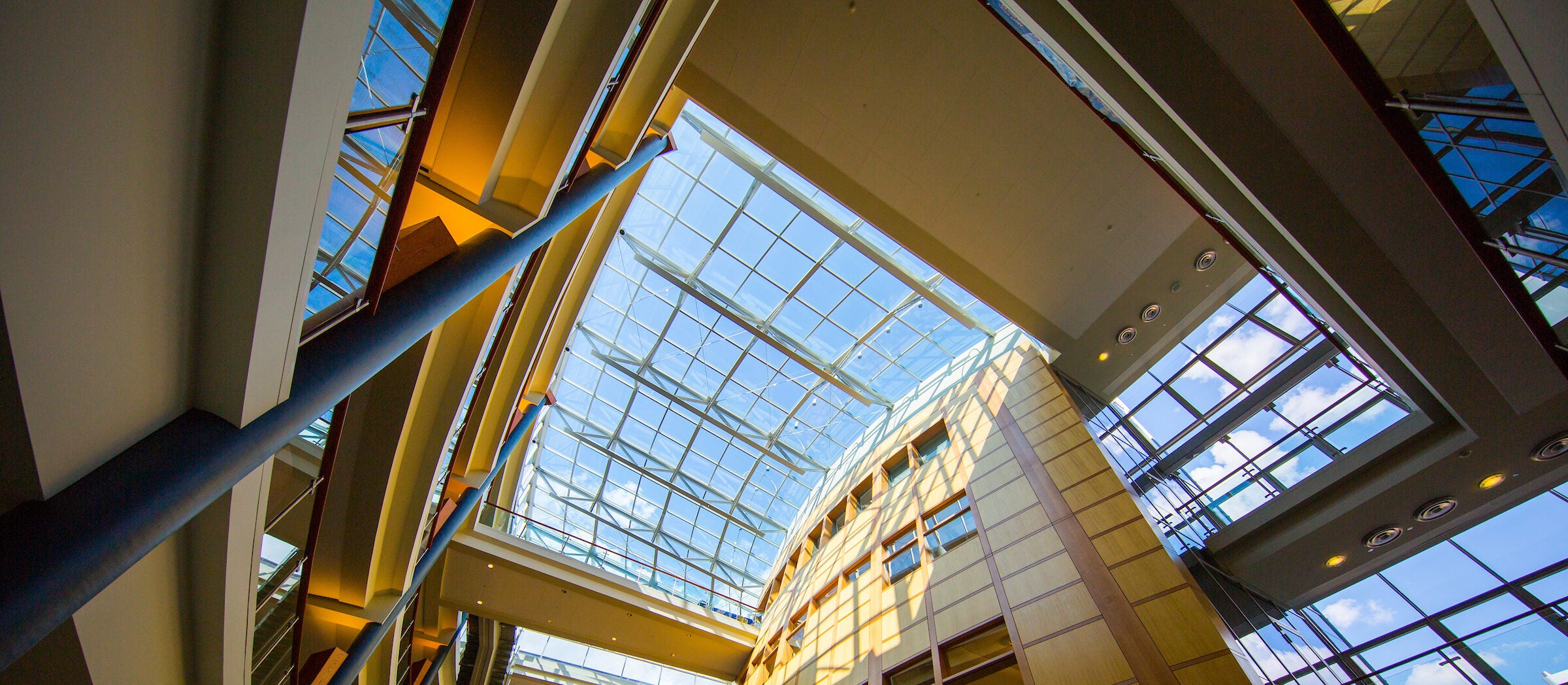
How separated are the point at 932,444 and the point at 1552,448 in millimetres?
12045

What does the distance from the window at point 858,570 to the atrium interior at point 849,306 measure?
0.13 meters

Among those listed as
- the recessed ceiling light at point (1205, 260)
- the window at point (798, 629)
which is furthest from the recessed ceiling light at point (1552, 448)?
the window at point (798, 629)

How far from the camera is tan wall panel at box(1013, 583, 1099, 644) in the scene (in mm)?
9305

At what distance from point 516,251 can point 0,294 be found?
5019 millimetres

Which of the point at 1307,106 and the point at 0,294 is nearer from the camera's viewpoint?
the point at 0,294

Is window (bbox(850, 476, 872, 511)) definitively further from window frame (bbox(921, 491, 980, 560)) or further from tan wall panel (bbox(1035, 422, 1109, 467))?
tan wall panel (bbox(1035, 422, 1109, 467))

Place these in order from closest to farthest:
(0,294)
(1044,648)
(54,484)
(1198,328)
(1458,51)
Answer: (0,294), (54,484), (1458,51), (1044,648), (1198,328)

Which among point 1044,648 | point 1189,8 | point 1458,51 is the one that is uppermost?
point 1189,8

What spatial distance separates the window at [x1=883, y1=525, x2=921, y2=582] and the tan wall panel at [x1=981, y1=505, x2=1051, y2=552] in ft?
7.91

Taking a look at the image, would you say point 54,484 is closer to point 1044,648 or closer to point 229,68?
point 229,68

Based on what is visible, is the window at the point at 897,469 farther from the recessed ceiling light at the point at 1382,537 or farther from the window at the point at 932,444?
the recessed ceiling light at the point at 1382,537

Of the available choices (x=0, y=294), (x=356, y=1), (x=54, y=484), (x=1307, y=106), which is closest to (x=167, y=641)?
(x=54, y=484)

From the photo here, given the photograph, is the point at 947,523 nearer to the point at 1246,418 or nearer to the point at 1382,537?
the point at 1246,418

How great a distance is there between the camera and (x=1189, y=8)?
25.4 feet
